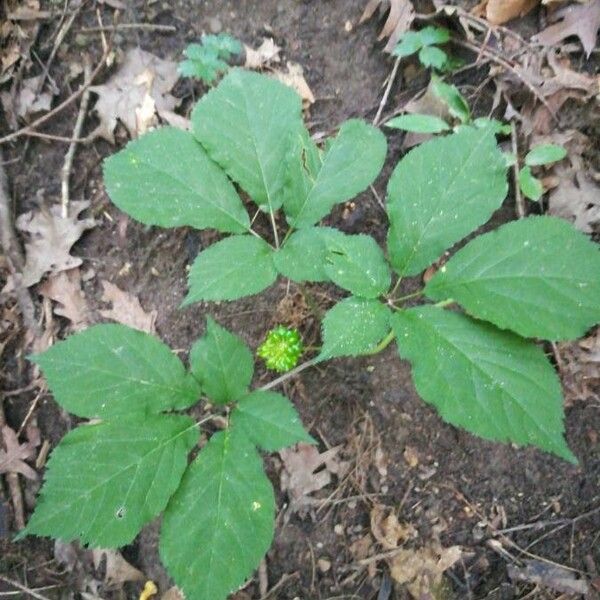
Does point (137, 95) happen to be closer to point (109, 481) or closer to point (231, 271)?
point (231, 271)

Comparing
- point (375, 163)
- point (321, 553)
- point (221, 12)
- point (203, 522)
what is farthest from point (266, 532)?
point (221, 12)

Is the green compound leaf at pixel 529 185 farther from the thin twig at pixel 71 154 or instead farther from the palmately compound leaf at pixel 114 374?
the thin twig at pixel 71 154

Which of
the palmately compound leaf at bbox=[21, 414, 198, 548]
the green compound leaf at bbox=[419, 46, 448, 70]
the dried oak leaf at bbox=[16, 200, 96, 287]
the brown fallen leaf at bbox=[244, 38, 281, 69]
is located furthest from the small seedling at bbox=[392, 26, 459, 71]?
the palmately compound leaf at bbox=[21, 414, 198, 548]

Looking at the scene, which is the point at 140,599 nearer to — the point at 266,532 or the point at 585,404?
the point at 266,532

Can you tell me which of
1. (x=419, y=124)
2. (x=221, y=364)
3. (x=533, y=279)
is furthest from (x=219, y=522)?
(x=419, y=124)

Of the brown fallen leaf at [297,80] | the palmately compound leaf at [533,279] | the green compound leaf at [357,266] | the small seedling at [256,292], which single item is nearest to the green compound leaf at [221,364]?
the small seedling at [256,292]

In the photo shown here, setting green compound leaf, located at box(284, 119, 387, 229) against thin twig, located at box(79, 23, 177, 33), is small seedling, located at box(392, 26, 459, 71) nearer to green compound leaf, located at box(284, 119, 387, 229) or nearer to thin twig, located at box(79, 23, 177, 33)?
Result: green compound leaf, located at box(284, 119, 387, 229)
